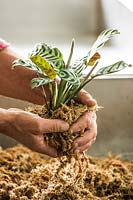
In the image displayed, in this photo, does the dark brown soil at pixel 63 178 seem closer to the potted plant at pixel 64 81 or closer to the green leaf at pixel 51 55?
the potted plant at pixel 64 81

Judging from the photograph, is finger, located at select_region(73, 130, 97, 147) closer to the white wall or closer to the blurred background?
the blurred background

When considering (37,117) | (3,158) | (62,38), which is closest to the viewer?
(37,117)

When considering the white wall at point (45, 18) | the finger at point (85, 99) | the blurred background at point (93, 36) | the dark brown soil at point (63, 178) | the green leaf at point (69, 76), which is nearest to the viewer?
the green leaf at point (69, 76)

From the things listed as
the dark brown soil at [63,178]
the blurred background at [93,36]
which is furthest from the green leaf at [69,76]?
the blurred background at [93,36]

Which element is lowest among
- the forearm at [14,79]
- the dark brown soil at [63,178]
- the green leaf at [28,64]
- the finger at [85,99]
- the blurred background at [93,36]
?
the dark brown soil at [63,178]

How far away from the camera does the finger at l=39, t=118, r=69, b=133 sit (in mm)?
955

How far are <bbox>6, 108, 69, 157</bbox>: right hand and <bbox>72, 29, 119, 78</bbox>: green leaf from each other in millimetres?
105

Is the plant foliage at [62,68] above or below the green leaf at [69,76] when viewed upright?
above

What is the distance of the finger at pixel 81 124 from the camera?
3.22ft

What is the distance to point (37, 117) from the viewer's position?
0.97 m

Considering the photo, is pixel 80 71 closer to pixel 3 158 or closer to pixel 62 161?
pixel 62 161

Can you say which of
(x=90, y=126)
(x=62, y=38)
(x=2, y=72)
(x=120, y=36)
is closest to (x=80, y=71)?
(x=90, y=126)

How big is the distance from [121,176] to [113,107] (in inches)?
12.0

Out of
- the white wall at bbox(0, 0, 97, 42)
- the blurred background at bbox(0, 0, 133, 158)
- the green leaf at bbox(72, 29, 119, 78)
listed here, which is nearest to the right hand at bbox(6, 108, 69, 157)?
the green leaf at bbox(72, 29, 119, 78)
